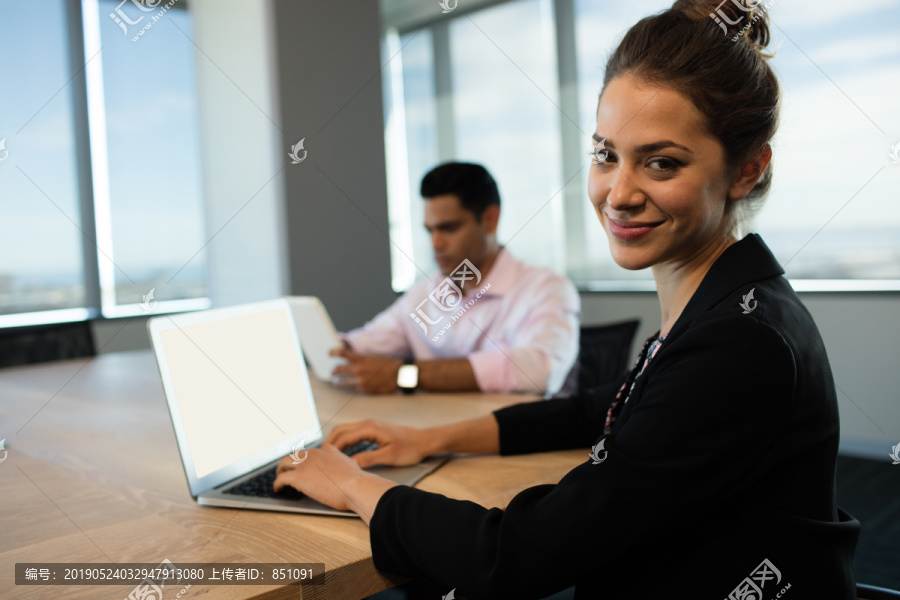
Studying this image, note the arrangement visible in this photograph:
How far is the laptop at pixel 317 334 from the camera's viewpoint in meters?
2.12

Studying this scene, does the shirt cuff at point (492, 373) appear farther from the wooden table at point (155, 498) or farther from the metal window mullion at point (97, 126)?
the metal window mullion at point (97, 126)

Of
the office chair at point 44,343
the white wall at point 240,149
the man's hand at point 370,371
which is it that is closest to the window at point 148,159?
the white wall at point 240,149

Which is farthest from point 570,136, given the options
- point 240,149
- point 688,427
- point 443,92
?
point 688,427

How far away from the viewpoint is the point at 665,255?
0.98 metres

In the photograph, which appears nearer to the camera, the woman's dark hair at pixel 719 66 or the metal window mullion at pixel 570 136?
the woman's dark hair at pixel 719 66

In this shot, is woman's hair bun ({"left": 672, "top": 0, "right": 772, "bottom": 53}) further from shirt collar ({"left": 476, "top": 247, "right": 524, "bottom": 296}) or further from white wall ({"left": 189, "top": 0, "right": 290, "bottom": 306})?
white wall ({"left": 189, "top": 0, "right": 290, "bottom": 306})

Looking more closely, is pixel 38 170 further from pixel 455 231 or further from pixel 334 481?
pixel 334 481

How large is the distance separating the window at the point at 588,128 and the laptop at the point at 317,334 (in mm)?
1404

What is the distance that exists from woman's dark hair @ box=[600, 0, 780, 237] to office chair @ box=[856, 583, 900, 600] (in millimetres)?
527

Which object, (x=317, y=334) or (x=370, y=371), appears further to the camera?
(x=317, y=334)

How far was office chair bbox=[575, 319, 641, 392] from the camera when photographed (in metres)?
2.27

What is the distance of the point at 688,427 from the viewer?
0.75 m

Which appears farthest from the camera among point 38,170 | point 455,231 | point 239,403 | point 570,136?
point 570,136

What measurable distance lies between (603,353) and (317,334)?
3.07 feet
